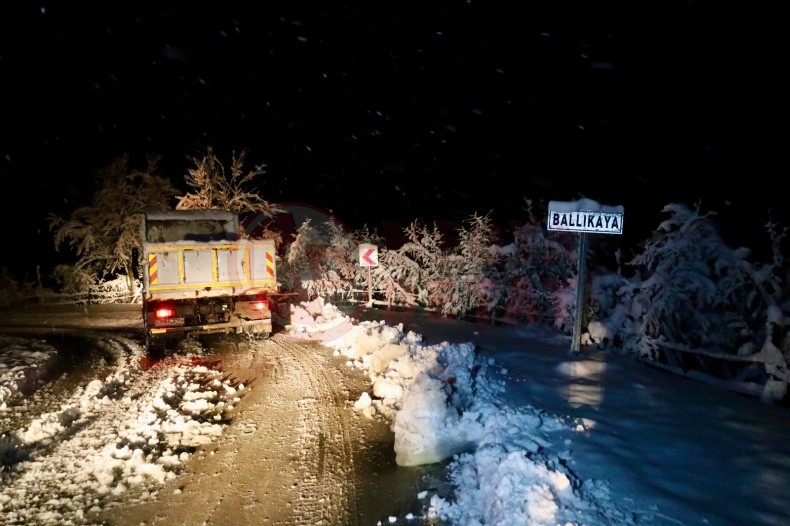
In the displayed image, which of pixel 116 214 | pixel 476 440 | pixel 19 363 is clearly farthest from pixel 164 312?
pixel 116 214

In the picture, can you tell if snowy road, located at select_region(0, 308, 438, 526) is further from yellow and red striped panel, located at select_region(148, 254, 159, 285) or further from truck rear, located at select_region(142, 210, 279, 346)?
yellow and red striped panel, located at select_region(148, 254, 159, 285)

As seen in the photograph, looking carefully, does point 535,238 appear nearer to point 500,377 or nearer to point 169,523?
point 500,377

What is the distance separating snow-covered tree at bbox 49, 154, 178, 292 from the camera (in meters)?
23.6

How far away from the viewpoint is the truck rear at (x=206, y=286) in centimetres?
1029

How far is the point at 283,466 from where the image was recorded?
5.34 m

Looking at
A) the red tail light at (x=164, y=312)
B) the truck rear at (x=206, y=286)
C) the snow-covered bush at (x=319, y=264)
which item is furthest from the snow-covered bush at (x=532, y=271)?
the red tail light at (x=164, y=312)

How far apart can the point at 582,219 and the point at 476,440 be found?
4598 millimetres

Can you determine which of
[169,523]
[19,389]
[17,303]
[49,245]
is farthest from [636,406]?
[49,245]

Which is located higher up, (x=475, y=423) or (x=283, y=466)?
(x=475, y=423)

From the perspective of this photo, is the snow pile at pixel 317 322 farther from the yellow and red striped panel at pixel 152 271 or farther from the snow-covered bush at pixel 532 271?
the snow-covered bush at pixel 532 271

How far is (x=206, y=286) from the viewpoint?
422 inches

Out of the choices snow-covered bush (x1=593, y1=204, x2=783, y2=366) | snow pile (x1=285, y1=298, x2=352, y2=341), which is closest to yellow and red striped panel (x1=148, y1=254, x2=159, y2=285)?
snow pile (x1=285, y1=298, x2=352, y2=341)

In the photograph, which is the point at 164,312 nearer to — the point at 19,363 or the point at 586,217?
the point at 19,363

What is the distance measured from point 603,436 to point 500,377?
7.89 feet
